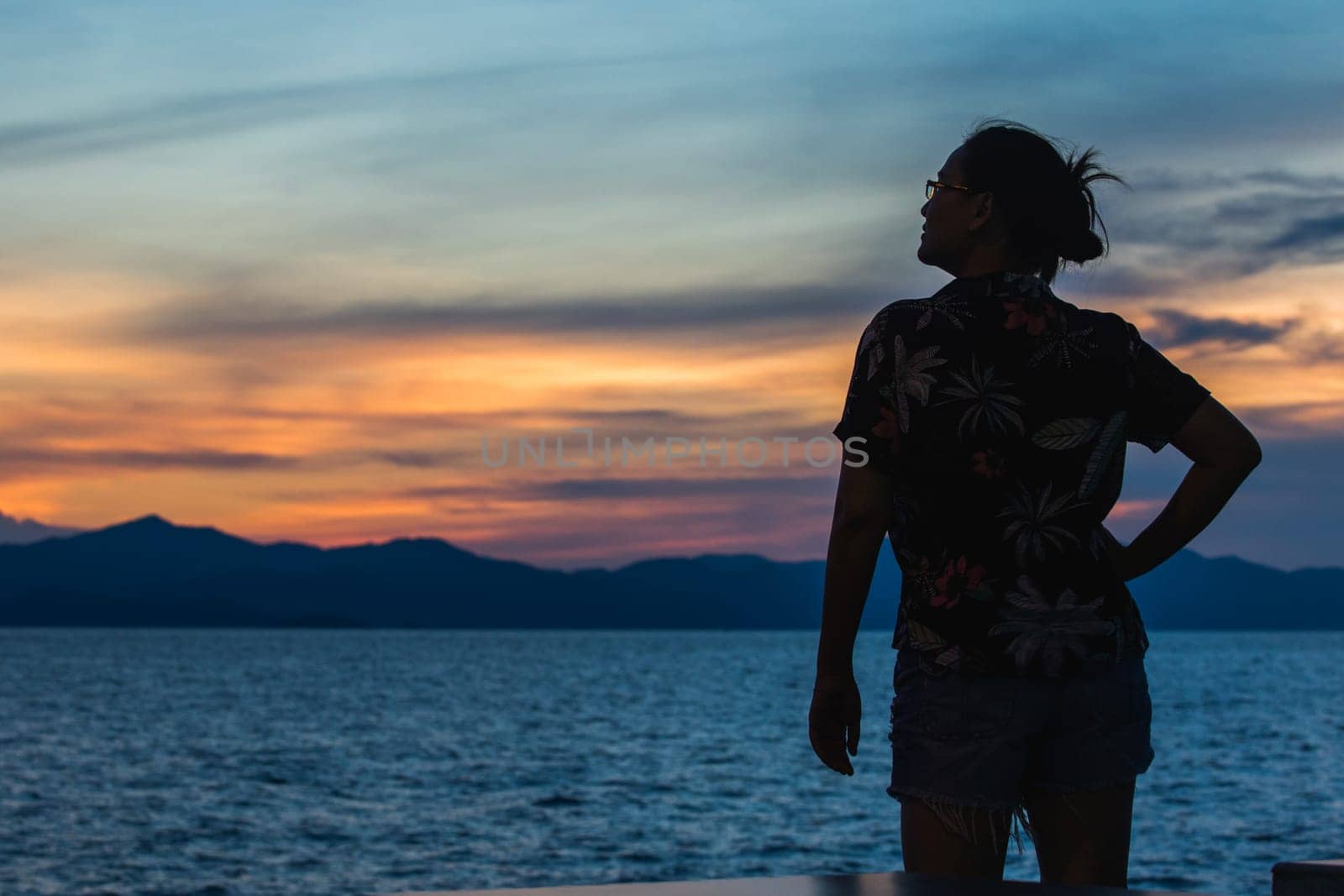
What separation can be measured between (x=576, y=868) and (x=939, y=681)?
1287 inches

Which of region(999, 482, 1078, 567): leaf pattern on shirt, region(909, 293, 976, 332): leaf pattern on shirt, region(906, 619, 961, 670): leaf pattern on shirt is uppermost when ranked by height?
region(909, 293, 976, 332): leaf pattern on shirt

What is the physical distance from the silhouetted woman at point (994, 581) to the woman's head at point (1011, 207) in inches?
6.2

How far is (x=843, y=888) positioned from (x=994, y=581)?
1069mm

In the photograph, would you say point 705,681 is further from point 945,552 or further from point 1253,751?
point 945,552

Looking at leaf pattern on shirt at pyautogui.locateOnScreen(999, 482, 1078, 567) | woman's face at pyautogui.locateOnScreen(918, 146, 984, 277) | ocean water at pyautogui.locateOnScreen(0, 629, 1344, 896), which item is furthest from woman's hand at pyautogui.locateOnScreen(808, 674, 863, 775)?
ocean water at pyautogui.locateOnScreen(0, 629, 1344, 896)

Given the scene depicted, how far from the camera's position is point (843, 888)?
1.71m

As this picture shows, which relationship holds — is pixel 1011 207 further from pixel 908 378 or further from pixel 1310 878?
pixel 1310 878

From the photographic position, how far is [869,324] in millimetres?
2746

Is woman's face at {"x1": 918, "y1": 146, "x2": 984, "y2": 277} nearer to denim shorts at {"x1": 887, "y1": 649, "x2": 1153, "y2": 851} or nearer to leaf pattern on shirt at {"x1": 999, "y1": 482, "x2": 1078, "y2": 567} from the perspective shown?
leaf pattern on shirt at {"x1": 999, "y1": 482, "x2": 1078, "y2": 567}

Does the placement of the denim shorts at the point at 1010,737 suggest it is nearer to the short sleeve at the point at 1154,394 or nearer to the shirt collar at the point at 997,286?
the short sleeve at the point at 1154,394

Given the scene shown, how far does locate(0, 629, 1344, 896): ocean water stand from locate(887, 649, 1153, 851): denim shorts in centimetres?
1771

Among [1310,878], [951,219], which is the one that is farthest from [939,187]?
[1310,878]

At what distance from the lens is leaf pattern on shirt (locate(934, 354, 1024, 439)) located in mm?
2674

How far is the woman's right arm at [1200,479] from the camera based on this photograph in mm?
2893
